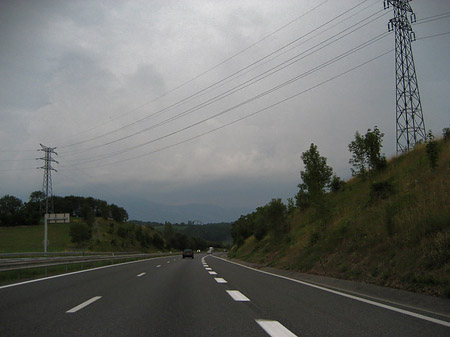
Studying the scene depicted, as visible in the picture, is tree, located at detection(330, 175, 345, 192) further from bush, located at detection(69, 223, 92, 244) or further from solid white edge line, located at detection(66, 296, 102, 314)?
bush, located at detection(69, 223, 92, 244)

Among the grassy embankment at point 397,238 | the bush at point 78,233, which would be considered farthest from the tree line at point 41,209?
the grassy embankment at point 397,238

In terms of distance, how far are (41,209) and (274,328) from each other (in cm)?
14672

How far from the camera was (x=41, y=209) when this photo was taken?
13762 centimetres

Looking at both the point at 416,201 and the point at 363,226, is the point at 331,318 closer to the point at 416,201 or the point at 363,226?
the point at 416,201

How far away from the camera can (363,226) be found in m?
17.3

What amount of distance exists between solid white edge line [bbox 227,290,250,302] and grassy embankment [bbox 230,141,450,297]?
3.84 metres

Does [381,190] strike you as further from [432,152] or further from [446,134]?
[446,134]

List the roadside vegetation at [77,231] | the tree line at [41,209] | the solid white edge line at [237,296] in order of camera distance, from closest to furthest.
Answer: the solid white edge line at [237,296], the roadside vegetation at [77,231], the tree line at [41,209]

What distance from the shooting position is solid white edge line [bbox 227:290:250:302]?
9.43 m

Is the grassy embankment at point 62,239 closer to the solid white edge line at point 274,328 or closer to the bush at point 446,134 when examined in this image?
the bush at point 446,134

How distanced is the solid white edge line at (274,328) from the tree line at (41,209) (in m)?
110

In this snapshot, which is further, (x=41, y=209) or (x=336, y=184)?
(x=41, y=209)

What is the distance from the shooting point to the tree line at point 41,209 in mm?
123056

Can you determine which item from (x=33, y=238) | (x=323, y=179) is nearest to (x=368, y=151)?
(x=323, y=179)
